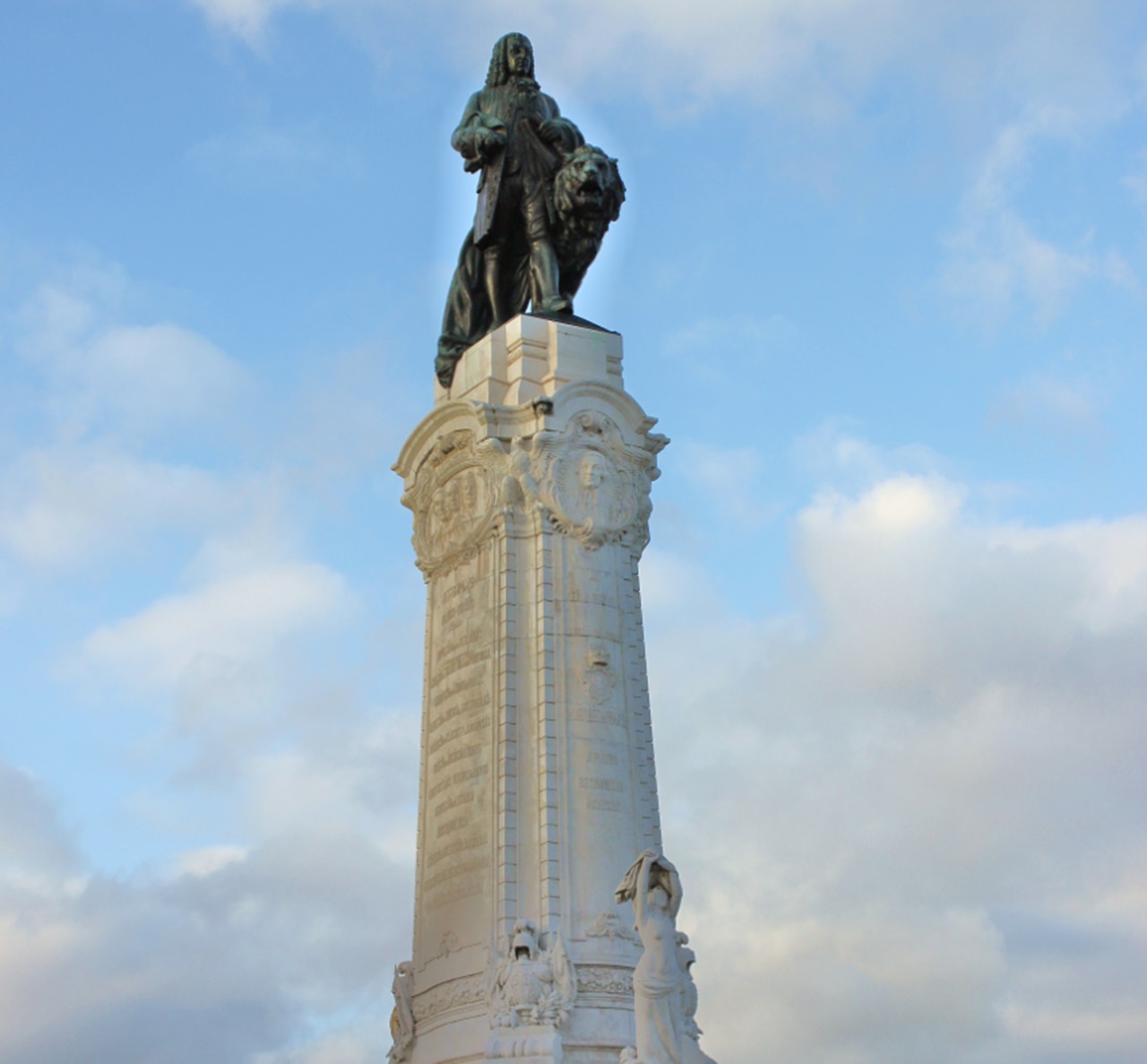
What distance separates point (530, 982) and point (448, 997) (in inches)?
65.8

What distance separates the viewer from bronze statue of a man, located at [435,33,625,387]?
78.9 ft

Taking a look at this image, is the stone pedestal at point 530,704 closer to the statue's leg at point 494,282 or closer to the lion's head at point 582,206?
the statue's leg at point 494,282

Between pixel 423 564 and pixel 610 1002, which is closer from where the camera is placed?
pixel 610 1002

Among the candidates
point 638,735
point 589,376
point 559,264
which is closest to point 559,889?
point 638,735

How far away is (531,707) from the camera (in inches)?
794

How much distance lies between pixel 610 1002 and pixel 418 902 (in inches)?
153

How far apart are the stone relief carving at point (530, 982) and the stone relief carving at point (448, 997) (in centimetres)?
39

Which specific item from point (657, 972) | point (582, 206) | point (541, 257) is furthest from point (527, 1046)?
point (582, 206)

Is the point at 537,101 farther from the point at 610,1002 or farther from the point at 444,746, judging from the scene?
the point at 610,1002

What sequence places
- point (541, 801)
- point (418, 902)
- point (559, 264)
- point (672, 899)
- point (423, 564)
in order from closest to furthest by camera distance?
point (672, 899) < point (541, 801) < point (418, 902) < point (423, 564) < point (559, 264)

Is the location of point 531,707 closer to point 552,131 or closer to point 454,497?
point 454,497

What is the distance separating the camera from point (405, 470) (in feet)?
78.5

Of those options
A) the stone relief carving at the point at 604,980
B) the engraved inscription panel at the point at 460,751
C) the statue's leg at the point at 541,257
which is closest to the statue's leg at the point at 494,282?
the statue's leg at the point at 541,257

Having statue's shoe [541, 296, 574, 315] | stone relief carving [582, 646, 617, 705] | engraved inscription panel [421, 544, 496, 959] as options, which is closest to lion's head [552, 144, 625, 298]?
statue's shoe [541, 296, 574, 315]
